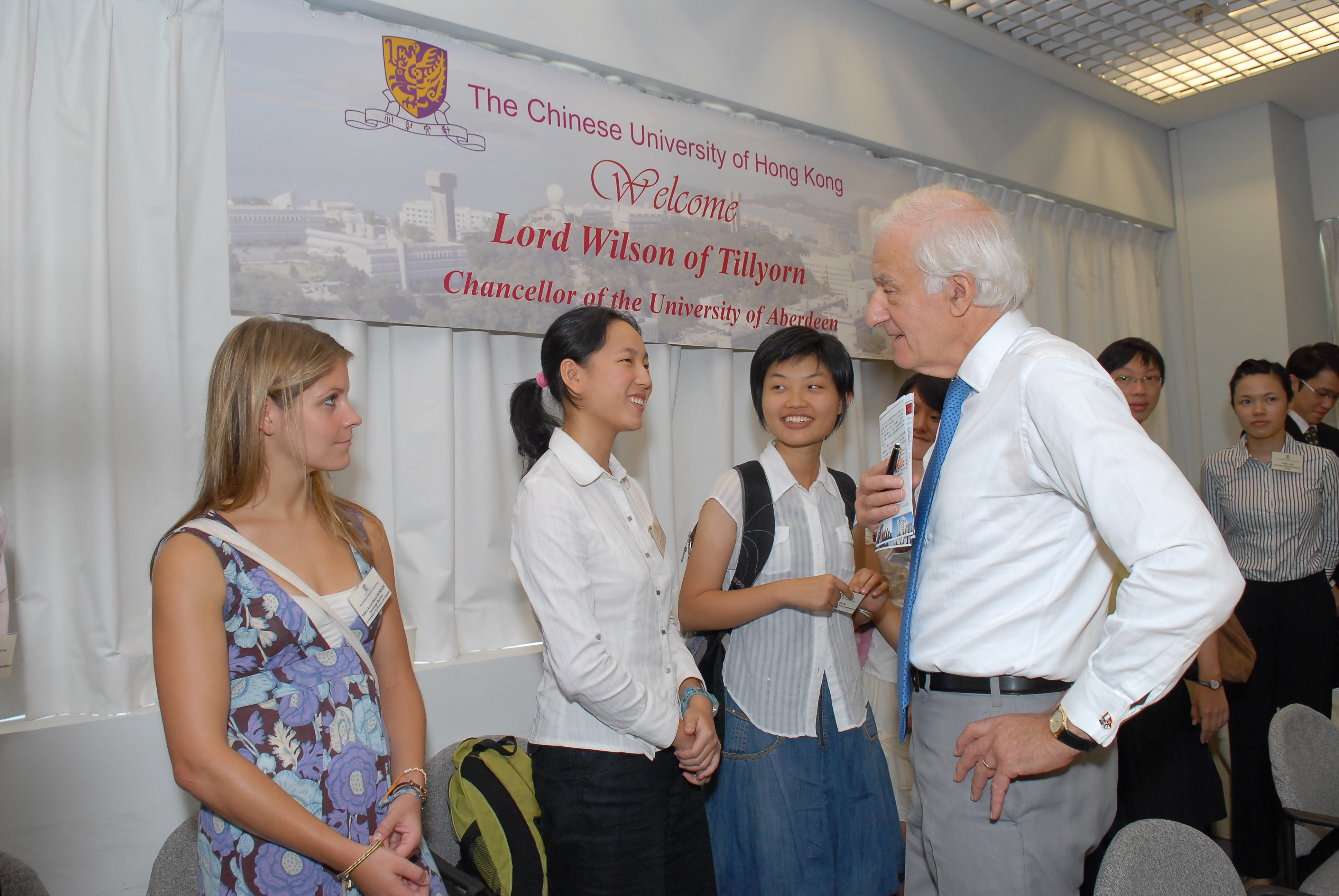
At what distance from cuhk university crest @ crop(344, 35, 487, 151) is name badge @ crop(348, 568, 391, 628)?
1.27 m

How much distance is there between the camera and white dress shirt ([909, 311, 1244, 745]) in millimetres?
1001

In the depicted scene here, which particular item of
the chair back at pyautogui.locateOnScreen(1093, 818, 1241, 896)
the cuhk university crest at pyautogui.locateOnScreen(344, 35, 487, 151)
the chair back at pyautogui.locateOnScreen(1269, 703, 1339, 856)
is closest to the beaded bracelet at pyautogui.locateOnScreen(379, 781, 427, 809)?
the chair back at pyautogui.locateOnScreen(1093, 818, 1241, 896)

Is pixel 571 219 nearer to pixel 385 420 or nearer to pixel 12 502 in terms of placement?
pixel 385 420

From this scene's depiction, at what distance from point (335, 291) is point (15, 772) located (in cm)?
125

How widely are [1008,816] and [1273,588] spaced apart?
2.48 m

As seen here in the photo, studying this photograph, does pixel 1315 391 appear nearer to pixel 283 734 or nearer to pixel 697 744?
pixel 697 744

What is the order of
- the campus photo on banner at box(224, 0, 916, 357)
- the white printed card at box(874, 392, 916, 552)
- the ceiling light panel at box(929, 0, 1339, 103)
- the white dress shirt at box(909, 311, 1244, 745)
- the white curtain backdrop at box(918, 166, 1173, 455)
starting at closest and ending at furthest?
the white dress shirt at box(909, 311, 1244, 745), the white printed card at box(874, 392, 916, 552), the campus photo on banner at box(224, 0, 916, 357), the ceiling light panel at box(929, 0, 1339, 103), the white curtain backdrop at box(918, 166, 1173, 455)

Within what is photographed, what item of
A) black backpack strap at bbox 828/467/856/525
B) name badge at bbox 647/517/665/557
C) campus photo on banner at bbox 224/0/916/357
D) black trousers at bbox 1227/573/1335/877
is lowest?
black trousers at bbox 1227/573/1335/877

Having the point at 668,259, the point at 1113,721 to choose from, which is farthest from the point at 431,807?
the point at 668,259

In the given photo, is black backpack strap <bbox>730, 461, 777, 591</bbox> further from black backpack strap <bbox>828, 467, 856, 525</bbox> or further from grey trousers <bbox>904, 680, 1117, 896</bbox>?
grey trousers <bbox>904, 680, 1117, 896</bbox>

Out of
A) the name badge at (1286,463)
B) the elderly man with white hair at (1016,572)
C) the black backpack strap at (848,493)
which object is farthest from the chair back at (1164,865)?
the name badge at (1286,463)

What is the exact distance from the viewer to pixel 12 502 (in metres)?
1.84

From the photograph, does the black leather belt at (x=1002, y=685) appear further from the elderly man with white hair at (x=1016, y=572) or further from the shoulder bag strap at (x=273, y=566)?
the shoulder bag strap at (x=273, y=566)

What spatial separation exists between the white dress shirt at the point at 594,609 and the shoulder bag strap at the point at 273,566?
331 mm
